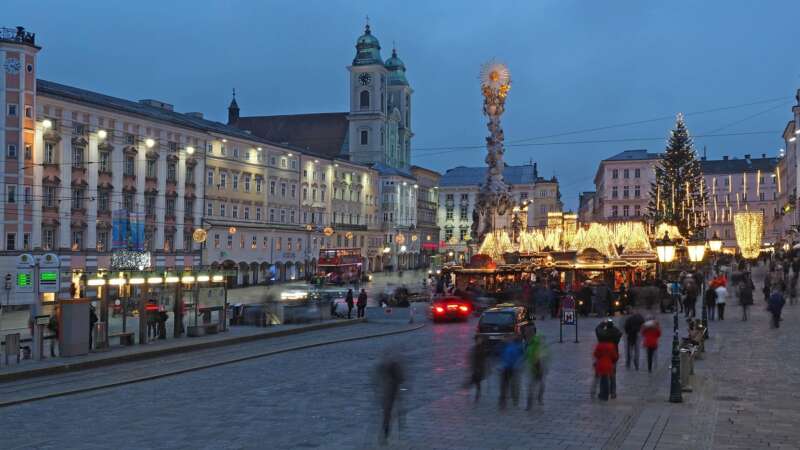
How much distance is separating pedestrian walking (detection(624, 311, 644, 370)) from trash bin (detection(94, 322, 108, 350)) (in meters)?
15.3

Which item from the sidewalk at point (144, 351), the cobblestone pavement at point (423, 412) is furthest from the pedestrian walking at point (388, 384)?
the sidewalk at point (144, 351)

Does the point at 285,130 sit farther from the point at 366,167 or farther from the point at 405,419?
the point at 405,419

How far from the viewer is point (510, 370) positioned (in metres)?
16.0

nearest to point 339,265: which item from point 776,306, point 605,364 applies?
point 776,306

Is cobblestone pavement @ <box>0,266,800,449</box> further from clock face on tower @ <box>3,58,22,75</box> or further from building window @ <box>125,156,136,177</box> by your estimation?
building window @ <box>125,156,136,177</box>

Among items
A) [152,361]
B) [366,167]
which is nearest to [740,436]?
[152,361]

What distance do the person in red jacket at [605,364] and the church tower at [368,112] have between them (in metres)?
101

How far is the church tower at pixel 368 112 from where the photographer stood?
118m

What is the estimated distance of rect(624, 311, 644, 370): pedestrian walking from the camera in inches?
818

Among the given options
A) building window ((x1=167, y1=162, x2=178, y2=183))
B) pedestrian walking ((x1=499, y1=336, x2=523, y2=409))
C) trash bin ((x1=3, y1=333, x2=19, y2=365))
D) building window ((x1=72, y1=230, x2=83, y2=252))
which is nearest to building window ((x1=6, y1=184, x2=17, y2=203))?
building window ((x1=72, y1=230, x2=83, y2=252))

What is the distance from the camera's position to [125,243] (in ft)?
166

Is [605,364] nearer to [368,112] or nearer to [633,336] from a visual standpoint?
[633,336]

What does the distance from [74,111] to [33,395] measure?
41.8 m

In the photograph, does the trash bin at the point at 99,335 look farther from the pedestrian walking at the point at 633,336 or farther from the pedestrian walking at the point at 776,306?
the pedestrian walking at the point at 776,306
